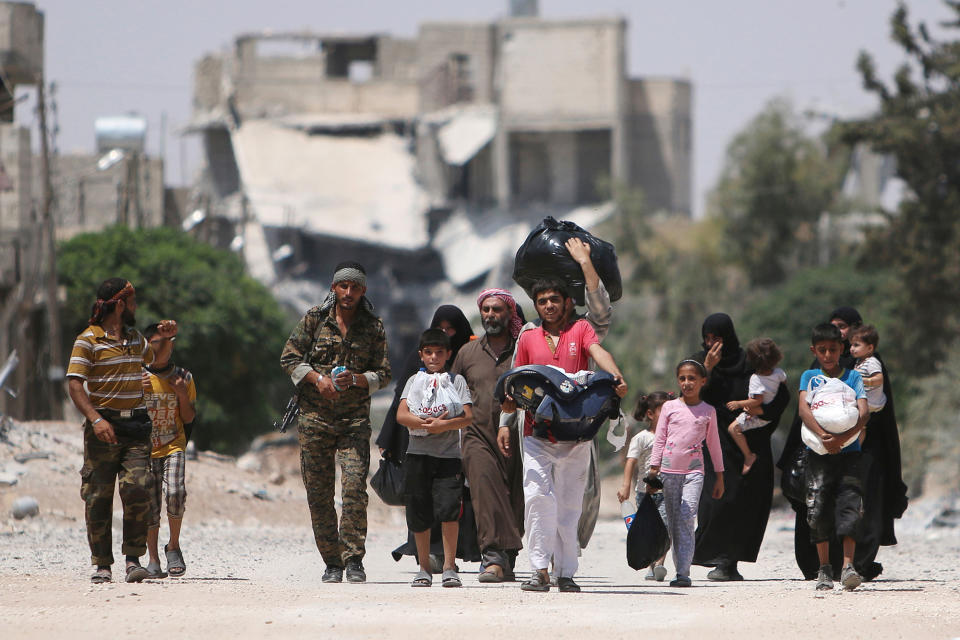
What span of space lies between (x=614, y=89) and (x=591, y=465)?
5129 centimetres

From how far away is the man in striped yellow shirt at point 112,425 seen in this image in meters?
8.80

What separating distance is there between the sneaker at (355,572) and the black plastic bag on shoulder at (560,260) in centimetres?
192

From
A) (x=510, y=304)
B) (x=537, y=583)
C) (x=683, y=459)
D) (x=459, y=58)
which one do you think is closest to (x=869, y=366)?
(x=683, y=459)

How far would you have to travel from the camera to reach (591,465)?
9.24 m

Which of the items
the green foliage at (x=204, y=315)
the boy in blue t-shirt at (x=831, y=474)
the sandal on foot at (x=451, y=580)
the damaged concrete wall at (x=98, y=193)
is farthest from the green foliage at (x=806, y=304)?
the sandal on foot at (x=451, y=580)

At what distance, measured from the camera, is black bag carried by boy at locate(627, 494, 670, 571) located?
32.6 feet

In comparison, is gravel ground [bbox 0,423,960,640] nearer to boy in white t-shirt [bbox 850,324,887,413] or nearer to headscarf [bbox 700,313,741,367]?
boy in white t-shirt [bbox 850,324,887,413]

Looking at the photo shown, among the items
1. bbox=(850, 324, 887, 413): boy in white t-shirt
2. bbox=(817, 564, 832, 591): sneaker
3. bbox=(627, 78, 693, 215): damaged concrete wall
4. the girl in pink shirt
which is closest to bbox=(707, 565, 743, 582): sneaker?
the girl in pink shirt

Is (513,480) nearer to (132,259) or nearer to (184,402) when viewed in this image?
(184,402)

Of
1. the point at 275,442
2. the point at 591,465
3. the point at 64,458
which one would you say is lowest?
the point at 275,442

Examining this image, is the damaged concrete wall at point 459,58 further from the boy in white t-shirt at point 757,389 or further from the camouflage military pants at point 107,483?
the camouflage military pants at point 107,483

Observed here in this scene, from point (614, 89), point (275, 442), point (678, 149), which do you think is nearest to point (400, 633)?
point (275, 442)

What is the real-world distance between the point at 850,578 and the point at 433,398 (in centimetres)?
253

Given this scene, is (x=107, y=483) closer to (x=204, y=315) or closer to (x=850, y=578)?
(x=850, y=578)
